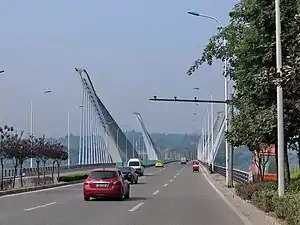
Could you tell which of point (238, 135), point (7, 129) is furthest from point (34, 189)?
point (238, 135)

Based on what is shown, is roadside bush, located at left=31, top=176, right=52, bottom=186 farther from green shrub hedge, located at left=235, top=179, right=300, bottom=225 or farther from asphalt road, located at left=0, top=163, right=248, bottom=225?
green shrub hedge, located at left=235, top=179, right=300, bottom=225

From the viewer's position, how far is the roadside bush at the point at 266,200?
1911 cm

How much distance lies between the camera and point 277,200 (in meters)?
18.0

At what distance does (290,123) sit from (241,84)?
2.68 meters

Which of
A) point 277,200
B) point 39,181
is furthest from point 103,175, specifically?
point 39,181

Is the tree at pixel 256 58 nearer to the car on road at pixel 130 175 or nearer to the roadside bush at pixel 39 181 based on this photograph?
the roadside bush at pixel 39 181

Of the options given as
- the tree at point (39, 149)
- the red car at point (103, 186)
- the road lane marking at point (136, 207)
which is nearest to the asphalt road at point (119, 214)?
the road lane marking at point (136, 207)

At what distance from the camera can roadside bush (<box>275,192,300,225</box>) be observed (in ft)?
46.4

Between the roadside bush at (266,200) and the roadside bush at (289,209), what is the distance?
4.65 feet

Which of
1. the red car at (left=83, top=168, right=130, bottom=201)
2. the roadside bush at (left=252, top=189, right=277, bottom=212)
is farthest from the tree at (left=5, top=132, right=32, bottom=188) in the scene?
the roadside bush at (left=252, top=189, right=277, bottom=212)

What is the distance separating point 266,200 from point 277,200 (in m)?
2.07

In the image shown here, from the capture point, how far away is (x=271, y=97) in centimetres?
2123

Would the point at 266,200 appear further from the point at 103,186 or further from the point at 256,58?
the point at 103,186

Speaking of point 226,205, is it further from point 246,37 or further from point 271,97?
point 246,37
